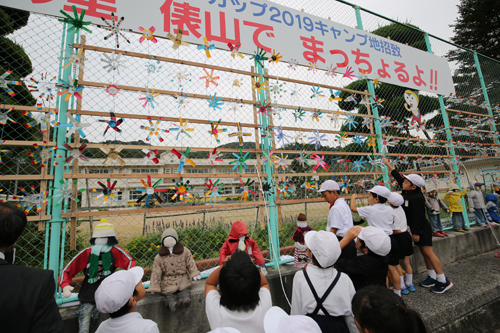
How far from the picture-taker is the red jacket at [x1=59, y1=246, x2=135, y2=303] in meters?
1.73

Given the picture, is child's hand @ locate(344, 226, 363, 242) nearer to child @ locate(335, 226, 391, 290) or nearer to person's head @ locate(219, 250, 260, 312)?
child @ locate(335, 226, 391, 290)

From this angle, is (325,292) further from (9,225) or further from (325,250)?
(9,225)

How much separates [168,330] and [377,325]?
164 cm

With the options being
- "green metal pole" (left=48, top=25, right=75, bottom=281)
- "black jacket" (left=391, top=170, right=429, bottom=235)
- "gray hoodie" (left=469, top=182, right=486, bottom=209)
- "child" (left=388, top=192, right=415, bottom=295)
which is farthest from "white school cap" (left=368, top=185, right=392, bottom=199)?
"gray hoodie" (left=469, top=182, right=486, bottom=209)

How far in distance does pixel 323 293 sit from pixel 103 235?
167 centimetres

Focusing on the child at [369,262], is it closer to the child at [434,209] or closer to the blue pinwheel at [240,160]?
the blue pinwheel at [240,160]

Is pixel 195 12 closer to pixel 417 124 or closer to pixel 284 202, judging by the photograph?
pixel 284 202

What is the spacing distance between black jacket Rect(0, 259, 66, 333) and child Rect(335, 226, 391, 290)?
1711 millimetres

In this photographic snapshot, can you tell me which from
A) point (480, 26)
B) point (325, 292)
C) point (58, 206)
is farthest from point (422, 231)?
point (480, 26)

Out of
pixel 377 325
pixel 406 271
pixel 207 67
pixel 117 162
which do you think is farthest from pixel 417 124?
pixel 117 162

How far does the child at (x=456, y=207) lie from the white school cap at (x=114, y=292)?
501 centimetres

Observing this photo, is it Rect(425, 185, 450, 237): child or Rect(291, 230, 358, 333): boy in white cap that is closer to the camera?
Rect(291, 230, 358, 333): boy in white cap

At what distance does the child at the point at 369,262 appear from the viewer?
5.49ft

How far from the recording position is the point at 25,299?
0.91m
